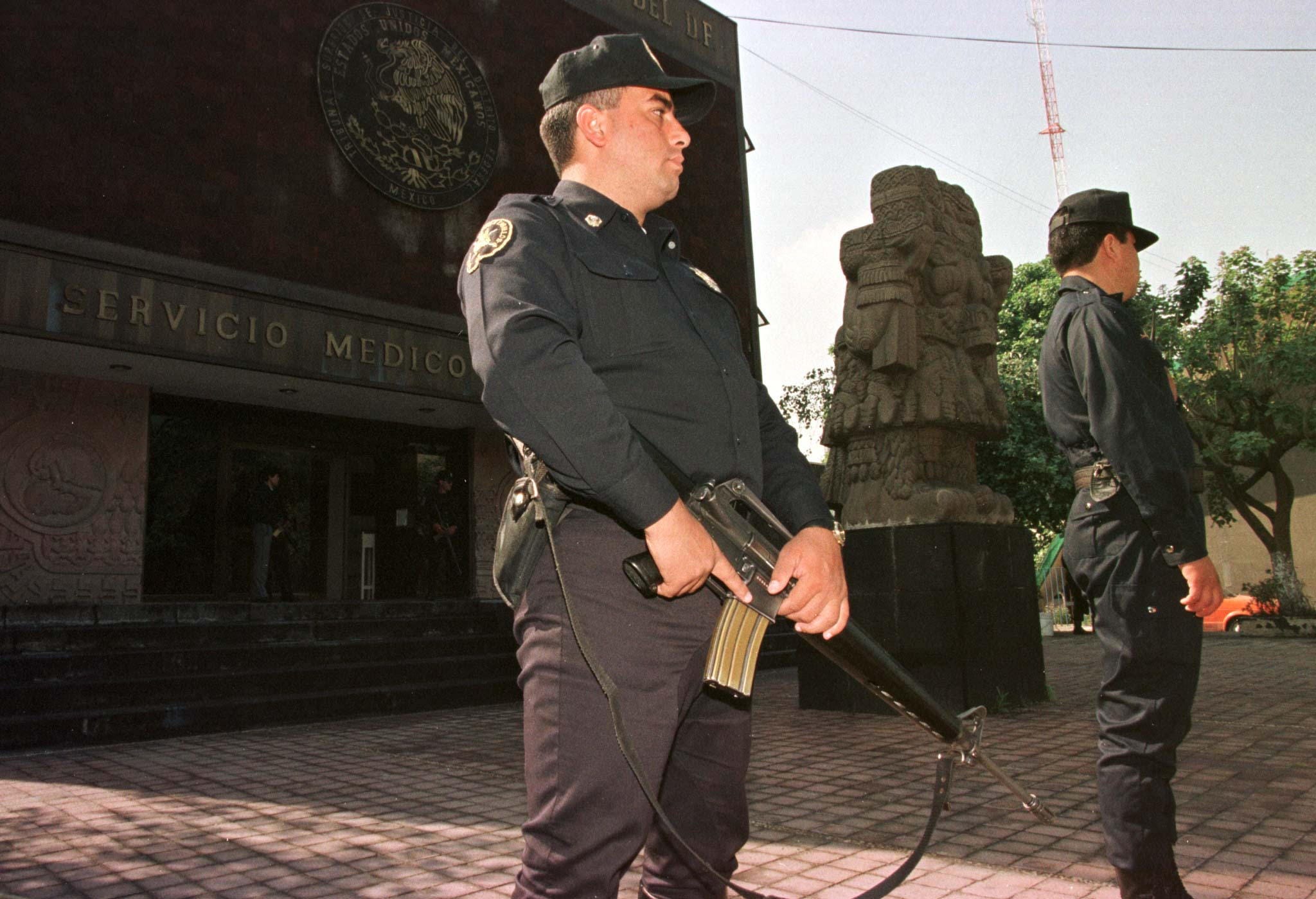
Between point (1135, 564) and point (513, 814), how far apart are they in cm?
299

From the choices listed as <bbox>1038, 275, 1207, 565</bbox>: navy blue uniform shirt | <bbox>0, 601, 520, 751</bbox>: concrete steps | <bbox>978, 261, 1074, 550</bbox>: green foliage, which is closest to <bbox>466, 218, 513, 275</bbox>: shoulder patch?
<bbox>1038, 275, 1207, 565</bbox>: navy blue uniform shirt

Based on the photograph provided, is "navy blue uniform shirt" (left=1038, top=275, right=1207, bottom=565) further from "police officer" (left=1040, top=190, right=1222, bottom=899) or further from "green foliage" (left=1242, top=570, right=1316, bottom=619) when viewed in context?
"green foliage" (left=1242, top=570, right=1316, bottom=619)

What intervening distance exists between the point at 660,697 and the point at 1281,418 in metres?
19.6

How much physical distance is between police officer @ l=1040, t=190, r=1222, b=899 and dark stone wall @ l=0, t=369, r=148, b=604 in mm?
10704

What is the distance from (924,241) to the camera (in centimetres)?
768

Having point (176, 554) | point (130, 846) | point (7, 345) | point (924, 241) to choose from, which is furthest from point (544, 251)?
point (176, 554)

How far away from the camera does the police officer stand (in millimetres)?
2672

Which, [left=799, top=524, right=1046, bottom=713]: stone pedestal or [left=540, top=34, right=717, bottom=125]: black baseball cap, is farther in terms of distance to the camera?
[left=799, top=524, right=1046, bottom=713]: stone pedestal

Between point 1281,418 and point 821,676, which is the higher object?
point 1281,418

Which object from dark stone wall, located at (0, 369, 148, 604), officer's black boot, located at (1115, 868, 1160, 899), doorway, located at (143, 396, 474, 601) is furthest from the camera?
doorway, located at (143, 396, 474, 601)

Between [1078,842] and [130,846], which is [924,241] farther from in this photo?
[130,846]

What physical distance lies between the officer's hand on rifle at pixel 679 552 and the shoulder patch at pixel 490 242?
0.61 m

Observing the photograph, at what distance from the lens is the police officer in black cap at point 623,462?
1717mm

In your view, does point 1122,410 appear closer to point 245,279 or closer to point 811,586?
point 811,586
